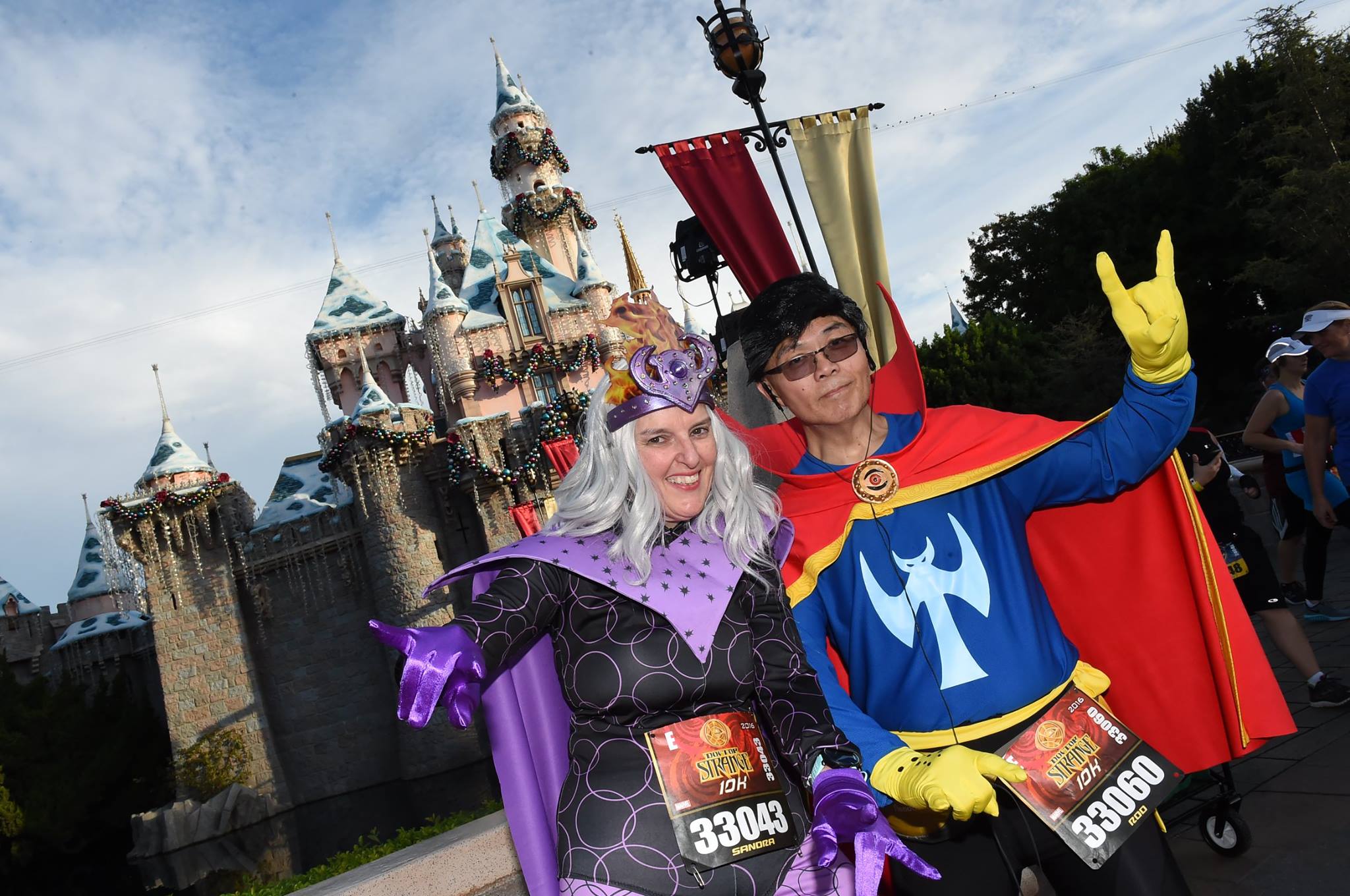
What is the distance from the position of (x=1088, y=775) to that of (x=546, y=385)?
21.0 metres

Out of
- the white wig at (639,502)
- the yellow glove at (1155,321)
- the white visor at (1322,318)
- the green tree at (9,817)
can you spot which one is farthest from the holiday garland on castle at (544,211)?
the yellow glove at (1155,321)

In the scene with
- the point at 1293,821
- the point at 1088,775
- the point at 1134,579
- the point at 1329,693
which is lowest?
the point at 1293,821

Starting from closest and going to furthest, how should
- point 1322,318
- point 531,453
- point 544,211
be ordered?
point 1322,318, point 531,453, point 544,211

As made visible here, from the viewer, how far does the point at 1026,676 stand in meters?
1.88

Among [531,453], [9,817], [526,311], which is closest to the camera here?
[9,817]

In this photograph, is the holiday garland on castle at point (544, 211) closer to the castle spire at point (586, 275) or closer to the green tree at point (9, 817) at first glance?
the castle spire at point (586, 275)

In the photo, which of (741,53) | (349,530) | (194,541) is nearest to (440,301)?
(349,530)

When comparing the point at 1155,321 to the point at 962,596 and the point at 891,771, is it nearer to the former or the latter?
the point at 962,596

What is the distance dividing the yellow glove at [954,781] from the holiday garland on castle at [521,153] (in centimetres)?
2530

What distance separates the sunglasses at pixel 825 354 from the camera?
2102 mm

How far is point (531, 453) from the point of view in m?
20.1

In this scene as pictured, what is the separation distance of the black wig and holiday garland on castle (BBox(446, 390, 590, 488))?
16943mm

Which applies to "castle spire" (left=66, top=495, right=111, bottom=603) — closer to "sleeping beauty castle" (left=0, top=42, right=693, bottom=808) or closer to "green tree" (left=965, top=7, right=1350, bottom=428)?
"sleeping beauty castle" (left=0, top=42, right=693, bottom=808)

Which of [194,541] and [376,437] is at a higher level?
[376,437]
